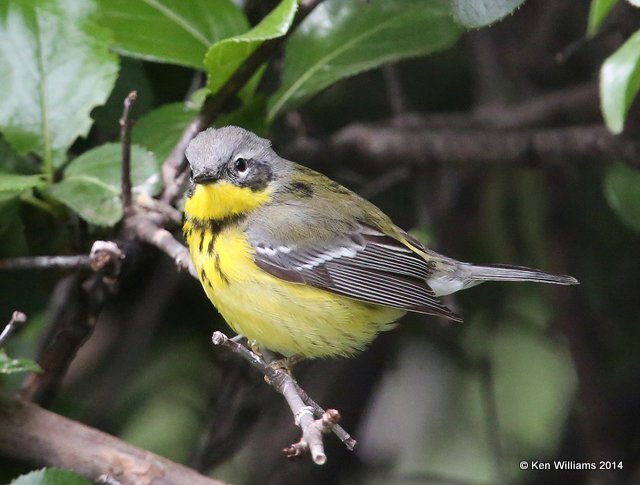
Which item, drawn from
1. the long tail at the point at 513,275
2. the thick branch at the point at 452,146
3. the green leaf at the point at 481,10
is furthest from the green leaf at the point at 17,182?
the long tail at the point at 513,275

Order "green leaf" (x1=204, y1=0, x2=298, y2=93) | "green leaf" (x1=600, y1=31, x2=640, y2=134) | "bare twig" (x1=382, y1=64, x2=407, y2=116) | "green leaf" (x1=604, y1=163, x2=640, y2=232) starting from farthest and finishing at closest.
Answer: "bare twig" (x1=382, y1=64, x2=407, y2=116), "green leaf" (x1=604, y1=163, x2=640, y2=232), "green leaf" (x1=204, y1=0, x2=298, y2=93), "green leaf" (x1=600, y1=31, x2=640, y2=134)

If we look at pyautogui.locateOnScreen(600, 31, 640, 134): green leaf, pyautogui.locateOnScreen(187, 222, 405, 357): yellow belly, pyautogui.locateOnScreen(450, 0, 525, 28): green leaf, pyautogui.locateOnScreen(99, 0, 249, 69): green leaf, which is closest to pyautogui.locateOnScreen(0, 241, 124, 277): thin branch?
pyautogui.locateOnScreen(187, 222, 405, 357): yellow belly

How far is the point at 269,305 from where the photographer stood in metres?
2.76

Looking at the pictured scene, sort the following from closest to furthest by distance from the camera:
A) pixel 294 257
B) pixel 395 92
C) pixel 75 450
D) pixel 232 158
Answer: pixel 75 450 < pixel 232 158 < pixel 294 257 < pixel 395 92

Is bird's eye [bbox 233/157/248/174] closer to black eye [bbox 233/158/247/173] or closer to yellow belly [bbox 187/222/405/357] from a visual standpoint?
black eye [bbox 233/158/247/173]

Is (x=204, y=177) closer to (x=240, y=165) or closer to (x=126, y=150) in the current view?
(x=240, y=165)

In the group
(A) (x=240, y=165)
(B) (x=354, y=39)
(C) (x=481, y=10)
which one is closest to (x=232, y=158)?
(A) (x=240, y=165)

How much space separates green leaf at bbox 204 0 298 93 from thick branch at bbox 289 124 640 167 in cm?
107

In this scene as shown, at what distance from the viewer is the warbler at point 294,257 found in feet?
9.01

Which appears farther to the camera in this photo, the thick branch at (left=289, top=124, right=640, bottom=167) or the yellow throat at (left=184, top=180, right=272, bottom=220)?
the thick branch at (left=289, top=124, right=640, bottom=167)

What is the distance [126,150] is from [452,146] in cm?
161

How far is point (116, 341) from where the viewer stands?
3.72 m

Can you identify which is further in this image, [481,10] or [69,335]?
[69,335]

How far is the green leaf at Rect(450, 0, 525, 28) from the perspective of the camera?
236cm
